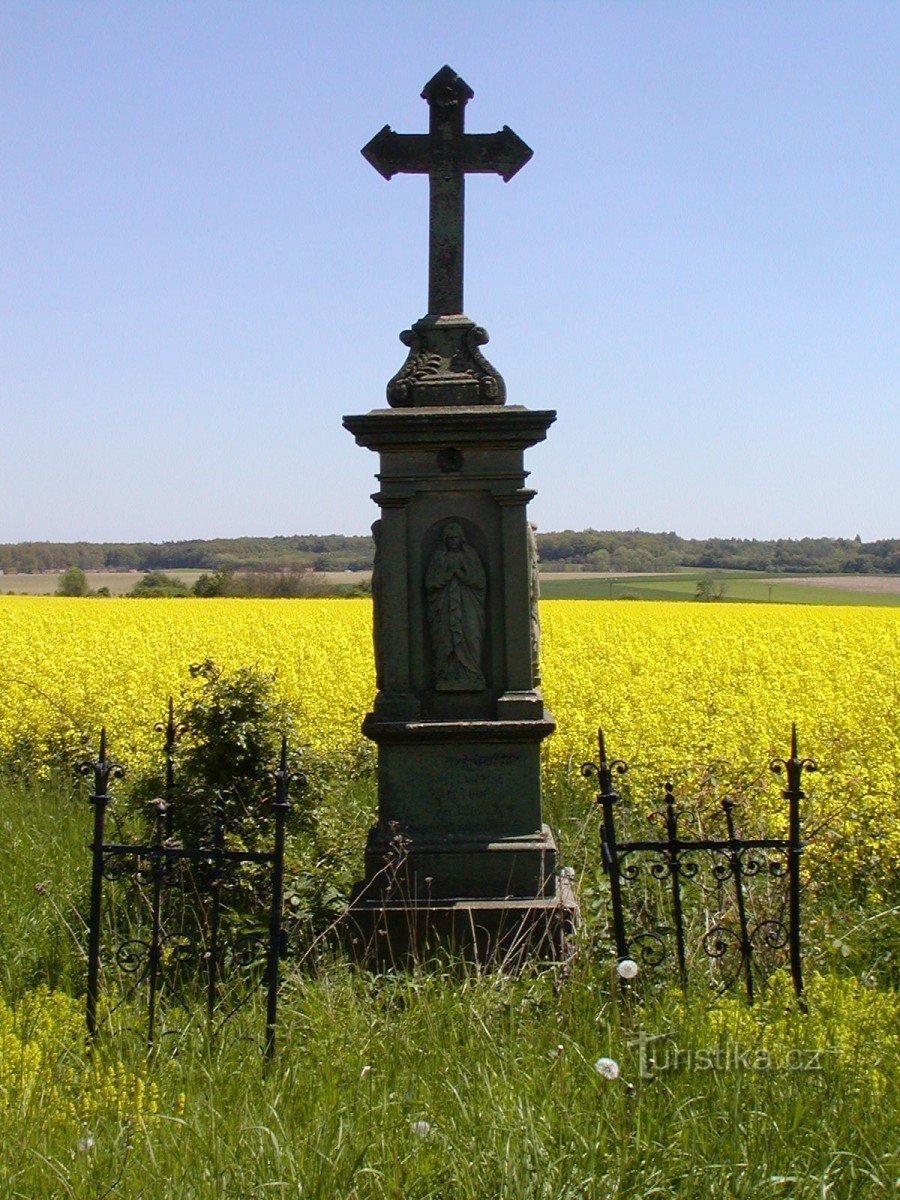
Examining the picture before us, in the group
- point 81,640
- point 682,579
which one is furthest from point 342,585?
point 81,640

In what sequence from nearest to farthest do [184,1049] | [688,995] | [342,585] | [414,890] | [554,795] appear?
[184,1049] → [688,995] → [414,890] → [554,795] → [342,585]

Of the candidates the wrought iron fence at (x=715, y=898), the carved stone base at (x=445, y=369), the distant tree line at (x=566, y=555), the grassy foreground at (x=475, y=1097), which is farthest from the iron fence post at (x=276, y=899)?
the distant tree line at (x=566, y=555)

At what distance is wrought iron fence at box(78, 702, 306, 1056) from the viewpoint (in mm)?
4594

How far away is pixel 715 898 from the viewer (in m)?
6.20

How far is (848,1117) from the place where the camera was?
3.69 metres

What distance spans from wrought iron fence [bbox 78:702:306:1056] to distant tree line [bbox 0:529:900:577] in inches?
1505

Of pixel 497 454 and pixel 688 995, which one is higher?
pixel 497 454

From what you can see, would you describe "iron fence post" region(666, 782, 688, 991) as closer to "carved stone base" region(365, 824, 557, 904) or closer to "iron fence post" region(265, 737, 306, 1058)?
"carved stone base" region(365, 824, 557, 904)

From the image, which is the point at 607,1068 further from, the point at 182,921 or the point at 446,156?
the point at 446,156

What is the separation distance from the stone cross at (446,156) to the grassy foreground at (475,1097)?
12.3 feet

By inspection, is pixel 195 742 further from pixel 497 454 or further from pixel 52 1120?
pixel 52 1120

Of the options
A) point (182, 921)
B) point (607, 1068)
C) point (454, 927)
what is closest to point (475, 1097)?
point (607, 1068)

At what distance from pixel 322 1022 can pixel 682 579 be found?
151 ft

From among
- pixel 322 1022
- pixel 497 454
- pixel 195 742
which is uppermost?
pixel 497 454
